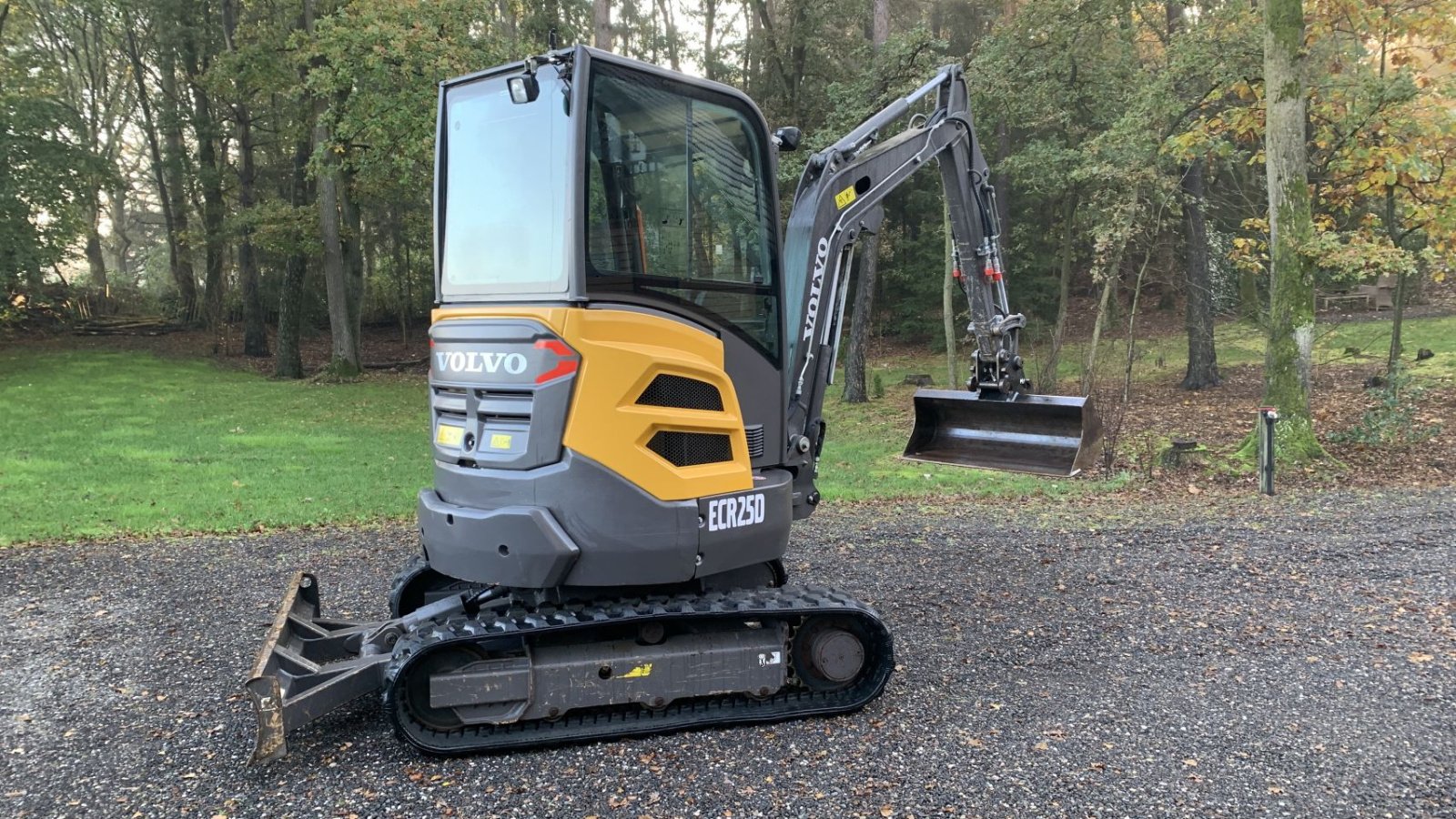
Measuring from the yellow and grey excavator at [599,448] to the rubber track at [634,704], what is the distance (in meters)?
0.01

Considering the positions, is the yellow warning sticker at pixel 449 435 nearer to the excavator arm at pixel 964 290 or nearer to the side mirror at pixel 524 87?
the side mirror at pixel 524 87

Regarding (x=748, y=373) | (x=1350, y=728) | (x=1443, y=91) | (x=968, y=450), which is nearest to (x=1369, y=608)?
(x=1350, y=728)

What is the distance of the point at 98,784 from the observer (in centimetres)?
375

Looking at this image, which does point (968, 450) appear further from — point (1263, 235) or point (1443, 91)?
point (1263, 235)

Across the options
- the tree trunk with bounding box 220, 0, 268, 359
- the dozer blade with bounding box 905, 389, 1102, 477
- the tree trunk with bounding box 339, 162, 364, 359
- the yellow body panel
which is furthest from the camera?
the tree trunk with bounding box 220, 0, 268, 359

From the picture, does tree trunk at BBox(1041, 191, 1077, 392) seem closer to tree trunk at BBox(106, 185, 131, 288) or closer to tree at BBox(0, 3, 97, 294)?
tree at BBox(0, 3, 97, 294)

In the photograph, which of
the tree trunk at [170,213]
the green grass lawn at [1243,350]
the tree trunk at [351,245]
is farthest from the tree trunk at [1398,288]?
the tree trunk at [170,213]

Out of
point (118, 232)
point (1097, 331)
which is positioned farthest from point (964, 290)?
point (118, 232)

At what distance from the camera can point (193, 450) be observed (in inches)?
495

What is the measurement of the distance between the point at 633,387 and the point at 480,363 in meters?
0.75

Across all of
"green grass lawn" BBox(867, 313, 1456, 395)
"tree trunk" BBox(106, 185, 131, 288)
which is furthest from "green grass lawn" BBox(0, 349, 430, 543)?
"tree trunk" BBox(106, 185, 131, 288)

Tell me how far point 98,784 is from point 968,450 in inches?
223

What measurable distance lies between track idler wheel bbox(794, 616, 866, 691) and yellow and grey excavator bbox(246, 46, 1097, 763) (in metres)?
0.01

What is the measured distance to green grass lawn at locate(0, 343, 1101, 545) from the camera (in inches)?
355
